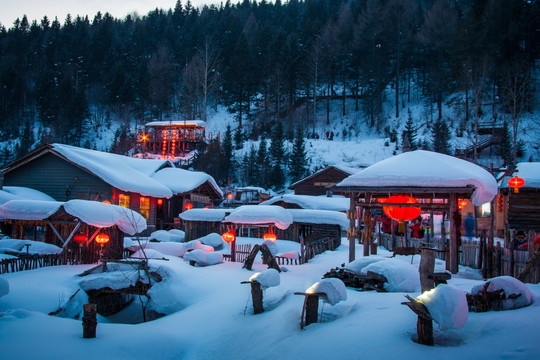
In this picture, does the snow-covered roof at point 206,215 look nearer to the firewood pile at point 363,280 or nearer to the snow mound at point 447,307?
the firewood pile at point 363,280

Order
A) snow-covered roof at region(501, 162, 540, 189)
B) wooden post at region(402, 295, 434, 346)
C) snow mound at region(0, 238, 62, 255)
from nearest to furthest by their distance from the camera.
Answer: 1. wooden post at region(402, 295, 434, 346)
2. snow mound at region(0, 238, 62, 255)
3. snow-covered roof at region(501, 162, 540, 189)

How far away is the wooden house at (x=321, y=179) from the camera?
36906 mm

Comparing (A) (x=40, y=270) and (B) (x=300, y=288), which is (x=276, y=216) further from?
(A) (x=40, y=270)

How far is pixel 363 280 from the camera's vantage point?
10.7 metres

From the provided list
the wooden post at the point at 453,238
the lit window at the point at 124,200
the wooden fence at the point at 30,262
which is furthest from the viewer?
the lit window at the point at 124,200

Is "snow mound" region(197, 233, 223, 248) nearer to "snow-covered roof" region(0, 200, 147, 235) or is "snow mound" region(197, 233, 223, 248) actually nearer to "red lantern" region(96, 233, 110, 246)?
"snow-covered roof" region(0, 200, 147, 235)

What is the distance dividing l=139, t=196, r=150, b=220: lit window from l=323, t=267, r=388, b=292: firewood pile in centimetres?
2114

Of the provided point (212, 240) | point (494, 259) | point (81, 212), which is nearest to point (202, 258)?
point (81, 212)

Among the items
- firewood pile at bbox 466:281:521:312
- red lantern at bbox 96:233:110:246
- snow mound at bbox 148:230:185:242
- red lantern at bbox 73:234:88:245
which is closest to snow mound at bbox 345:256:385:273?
firewood pile at bbox 466:281:521:312

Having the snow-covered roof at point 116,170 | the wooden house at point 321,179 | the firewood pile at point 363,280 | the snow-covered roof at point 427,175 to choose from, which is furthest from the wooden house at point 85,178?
the firewood pile at point 363,280

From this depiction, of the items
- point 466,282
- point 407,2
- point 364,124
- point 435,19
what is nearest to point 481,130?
point 364,124

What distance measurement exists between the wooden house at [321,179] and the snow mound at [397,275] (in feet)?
85.8

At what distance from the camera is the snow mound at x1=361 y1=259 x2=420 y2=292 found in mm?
9945

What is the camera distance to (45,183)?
2678 centimetres
